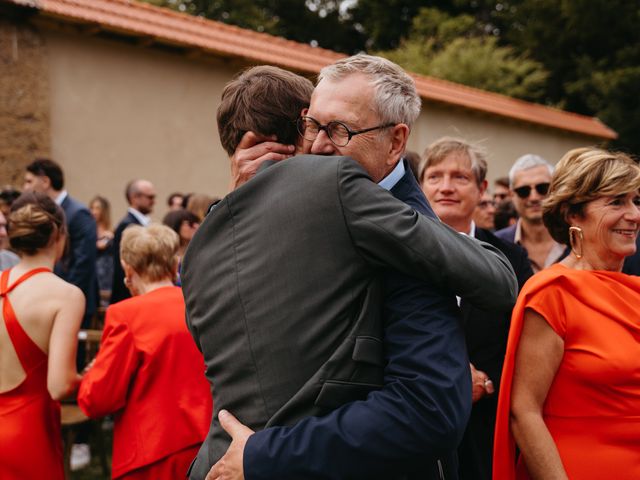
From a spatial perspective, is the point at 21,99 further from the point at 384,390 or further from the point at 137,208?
the point at 384,390

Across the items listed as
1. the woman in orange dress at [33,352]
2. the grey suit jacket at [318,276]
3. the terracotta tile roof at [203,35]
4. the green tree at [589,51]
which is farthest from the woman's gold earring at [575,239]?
the green tree at [589,51]

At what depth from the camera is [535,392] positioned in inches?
99.3

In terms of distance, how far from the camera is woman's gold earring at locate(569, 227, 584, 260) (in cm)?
284

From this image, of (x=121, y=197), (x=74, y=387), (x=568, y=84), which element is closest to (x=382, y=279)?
(x=74, y=387)

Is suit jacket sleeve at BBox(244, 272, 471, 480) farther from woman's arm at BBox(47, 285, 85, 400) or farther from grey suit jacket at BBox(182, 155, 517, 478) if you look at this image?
woman's arm at BBox(47, 285, 85, 400)

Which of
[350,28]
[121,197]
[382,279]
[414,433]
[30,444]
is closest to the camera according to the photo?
[414,433]

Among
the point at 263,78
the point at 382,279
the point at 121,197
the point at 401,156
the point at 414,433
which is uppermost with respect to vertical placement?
the point at 263,78

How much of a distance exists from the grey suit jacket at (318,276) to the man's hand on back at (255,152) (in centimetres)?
18

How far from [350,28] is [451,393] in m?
35.4

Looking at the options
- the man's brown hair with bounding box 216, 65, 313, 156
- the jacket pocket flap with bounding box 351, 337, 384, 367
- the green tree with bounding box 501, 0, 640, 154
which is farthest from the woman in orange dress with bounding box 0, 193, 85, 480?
the green tree with bounding box 501, 0, 640, 154

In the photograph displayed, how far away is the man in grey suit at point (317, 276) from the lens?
153 cm

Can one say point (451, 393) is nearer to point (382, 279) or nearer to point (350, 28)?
point (382, 279)

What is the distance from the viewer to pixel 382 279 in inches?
63.2

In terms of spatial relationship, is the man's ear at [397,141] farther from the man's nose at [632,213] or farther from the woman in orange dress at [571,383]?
the man's nose at [632,213]
